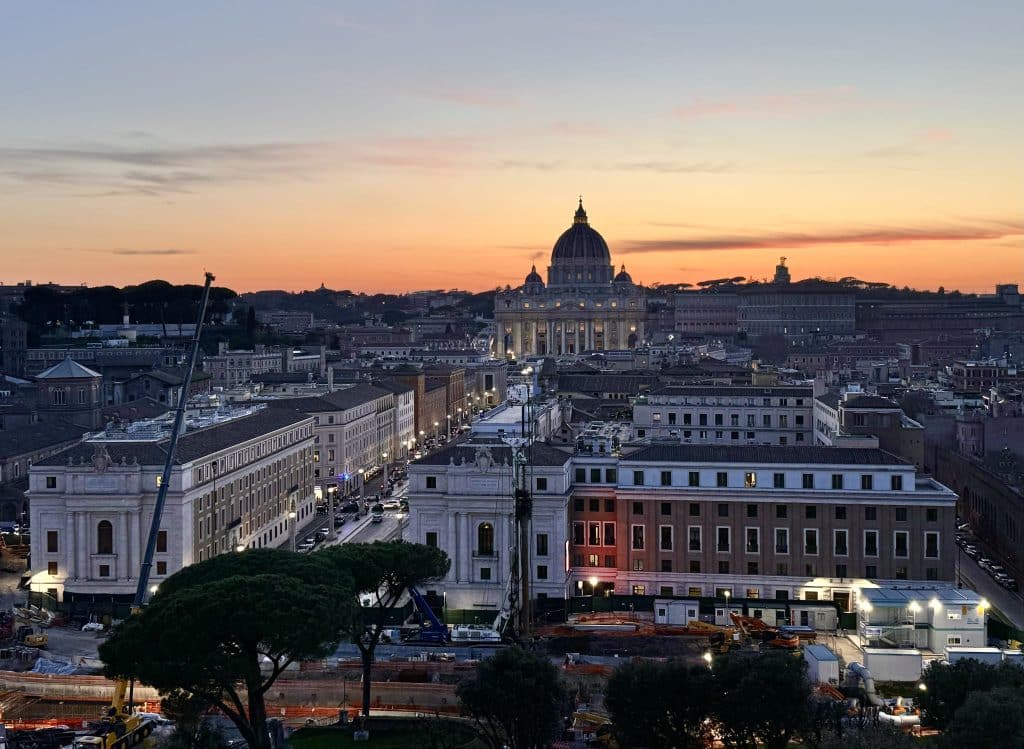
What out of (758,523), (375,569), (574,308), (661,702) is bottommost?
(661,702)

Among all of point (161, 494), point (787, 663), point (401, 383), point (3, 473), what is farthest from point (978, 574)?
point (401, 383)

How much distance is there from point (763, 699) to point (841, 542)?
50.3 feet

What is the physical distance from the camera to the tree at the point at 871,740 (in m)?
20.3

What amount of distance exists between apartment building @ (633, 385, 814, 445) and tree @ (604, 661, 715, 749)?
99.7 feet

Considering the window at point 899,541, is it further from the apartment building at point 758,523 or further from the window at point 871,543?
the window at point 871,543

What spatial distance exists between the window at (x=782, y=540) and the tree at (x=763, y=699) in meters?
14.4

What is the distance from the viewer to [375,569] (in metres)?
31.2

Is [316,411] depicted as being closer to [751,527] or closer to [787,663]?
[751,527]

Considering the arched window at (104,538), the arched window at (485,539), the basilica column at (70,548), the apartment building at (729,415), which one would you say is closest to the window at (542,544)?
the arched window at (485,539)

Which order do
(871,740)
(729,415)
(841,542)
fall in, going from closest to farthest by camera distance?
(871,740) < (841,542) < (729,415)

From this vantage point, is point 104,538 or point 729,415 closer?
point 104,538

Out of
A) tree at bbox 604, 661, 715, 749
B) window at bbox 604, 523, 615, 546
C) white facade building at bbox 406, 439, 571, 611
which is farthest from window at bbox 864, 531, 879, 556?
tree at bbox 604, 661, 715, 749

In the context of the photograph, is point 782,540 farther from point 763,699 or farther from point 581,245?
point 581,245

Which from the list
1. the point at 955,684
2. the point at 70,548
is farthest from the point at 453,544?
the point at 955,684
